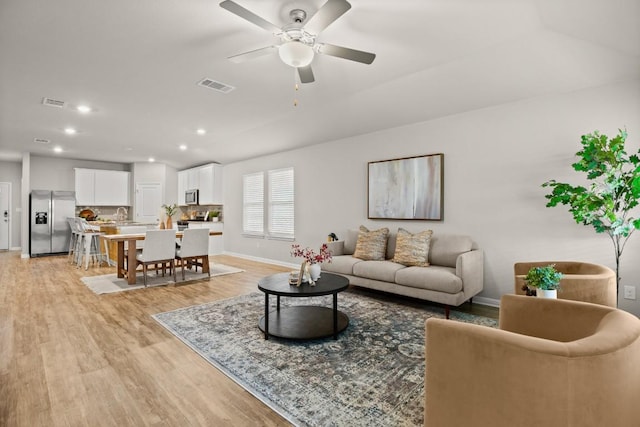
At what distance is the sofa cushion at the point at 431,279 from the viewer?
3572 mm

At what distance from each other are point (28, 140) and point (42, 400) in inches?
280

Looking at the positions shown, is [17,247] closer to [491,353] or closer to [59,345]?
[59,345]

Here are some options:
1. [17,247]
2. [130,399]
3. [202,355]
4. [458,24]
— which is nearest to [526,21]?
[458,24]

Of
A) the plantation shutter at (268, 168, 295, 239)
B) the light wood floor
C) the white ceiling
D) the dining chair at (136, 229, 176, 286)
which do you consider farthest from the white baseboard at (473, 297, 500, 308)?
the dining chair at (136, 229, 176, 286)

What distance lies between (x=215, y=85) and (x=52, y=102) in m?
2.53

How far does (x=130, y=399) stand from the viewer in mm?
2125

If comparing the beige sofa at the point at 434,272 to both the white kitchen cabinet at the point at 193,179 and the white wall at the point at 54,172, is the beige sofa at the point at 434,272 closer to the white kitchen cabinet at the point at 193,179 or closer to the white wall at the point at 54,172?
the white kitchen cabinet at the point at 193,179

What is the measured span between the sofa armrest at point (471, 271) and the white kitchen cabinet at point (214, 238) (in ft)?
21.9

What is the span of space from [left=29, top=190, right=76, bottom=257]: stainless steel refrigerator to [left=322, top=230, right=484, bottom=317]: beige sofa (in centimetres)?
791

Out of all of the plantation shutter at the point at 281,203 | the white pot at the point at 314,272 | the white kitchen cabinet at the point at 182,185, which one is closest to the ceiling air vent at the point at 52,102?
the plantation shutter at the point at 281,203

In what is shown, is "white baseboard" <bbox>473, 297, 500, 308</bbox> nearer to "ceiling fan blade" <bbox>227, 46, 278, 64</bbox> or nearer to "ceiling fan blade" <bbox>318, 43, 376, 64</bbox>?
"ceiling fan blade" <bbox>318, 43, 376, 64</bbox>

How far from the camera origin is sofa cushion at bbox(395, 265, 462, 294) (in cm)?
357

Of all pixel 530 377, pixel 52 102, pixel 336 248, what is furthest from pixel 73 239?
pixel 530 377

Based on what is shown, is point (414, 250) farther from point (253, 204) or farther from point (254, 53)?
point (253, 204)
